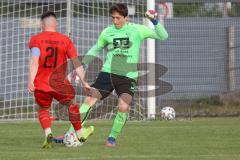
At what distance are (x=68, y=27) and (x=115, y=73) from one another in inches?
245

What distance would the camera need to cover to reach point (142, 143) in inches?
436

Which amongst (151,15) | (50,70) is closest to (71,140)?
(50,70)

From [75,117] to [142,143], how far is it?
109 cm

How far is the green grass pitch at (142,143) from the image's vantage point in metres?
9.23

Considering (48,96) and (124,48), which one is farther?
(124,48)

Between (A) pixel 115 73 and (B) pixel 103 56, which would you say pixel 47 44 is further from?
(B) pixel 103 56

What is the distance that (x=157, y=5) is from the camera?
19.2 m

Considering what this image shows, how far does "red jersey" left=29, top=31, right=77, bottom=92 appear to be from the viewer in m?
10.4

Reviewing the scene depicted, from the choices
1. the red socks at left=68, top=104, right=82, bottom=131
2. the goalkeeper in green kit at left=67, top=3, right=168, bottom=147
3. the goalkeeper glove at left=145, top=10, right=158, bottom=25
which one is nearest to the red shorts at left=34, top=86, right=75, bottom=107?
the red socks at left=68, top=104, right=82, bottom=131

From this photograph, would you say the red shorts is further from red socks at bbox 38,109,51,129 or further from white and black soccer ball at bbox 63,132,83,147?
white and black soccer ball at bbox 63,132,83,147

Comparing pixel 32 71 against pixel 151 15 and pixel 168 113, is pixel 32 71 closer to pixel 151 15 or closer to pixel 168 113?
pixel 151 15

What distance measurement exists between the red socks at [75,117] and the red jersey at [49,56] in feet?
1.17

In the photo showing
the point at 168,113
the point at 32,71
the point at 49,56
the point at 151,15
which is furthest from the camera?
the point at 168,113

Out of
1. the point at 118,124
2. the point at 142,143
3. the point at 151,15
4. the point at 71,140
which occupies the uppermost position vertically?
the point at 151,15
